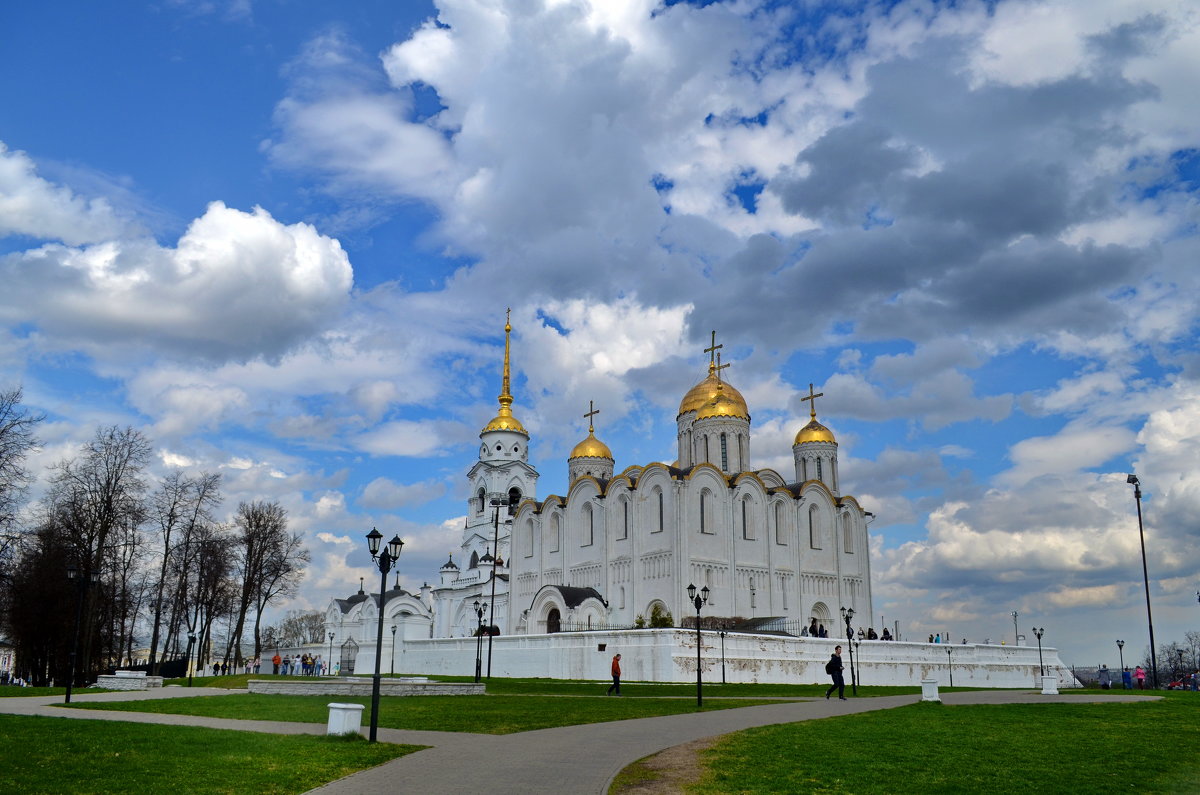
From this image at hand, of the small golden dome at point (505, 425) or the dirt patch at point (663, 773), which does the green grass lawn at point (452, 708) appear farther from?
the small golden dome at point (505, 425)

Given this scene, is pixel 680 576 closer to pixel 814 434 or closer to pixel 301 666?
pixel 814 434

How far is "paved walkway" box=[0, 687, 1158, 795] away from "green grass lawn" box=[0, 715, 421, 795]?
0.66m

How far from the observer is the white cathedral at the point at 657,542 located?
2035 inches

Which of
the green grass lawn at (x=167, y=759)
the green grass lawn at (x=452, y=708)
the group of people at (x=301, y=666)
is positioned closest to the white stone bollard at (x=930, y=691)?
the green grass lawn at (x=452, y=708)


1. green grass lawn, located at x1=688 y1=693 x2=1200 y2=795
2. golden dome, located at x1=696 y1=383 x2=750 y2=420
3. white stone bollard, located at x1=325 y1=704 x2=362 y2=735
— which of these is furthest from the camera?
golden dome, located at x1=696 y1=383 x2=750 y2=420

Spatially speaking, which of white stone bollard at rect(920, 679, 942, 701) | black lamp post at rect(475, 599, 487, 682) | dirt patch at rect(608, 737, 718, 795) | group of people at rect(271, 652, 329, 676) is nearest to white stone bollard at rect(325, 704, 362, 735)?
dirt patch at rect(608, 737, 718, 795)

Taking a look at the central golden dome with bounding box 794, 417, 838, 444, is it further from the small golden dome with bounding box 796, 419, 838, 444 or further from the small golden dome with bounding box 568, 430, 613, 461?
the small golden dome with bounding box 568, 430, 613, 461

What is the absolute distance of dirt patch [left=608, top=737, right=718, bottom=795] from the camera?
10.9 m

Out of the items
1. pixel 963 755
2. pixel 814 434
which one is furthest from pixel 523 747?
pixel 814 434

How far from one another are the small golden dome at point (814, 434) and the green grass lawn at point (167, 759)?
5221cm

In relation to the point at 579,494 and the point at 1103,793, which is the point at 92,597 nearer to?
the point at 579,494

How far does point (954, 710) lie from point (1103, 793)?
439 inches

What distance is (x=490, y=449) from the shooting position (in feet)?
237

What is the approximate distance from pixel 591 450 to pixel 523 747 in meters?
53.3
